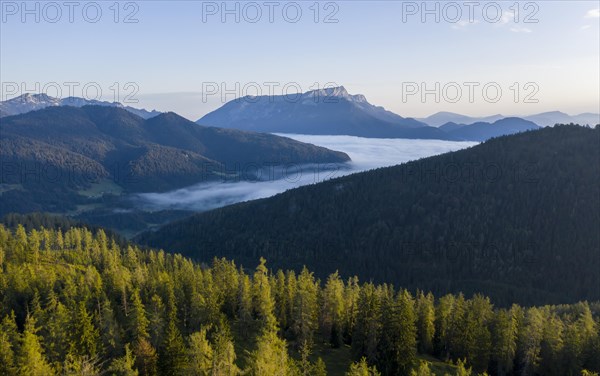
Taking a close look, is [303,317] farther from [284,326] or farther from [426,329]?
[426,329]

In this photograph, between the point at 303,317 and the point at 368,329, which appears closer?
the point at 368,329

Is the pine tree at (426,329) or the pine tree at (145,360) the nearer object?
the pine tree at (145,360)

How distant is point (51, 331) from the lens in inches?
2623

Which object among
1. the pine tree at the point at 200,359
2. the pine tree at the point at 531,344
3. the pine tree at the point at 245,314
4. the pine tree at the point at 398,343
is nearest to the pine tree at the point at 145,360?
the pine tree at the point at 200,359

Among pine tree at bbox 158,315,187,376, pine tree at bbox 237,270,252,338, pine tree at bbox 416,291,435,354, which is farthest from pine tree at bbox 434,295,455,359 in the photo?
pine tree at bbox 158,315,187,376

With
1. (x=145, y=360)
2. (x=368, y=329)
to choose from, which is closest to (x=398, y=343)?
(x=368, y=329)

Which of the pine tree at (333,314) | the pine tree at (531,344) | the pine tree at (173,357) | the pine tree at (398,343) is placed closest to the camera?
the pine tree at (173,357)

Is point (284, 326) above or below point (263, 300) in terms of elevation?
below

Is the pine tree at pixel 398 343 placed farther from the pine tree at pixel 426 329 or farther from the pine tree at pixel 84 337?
the pine tree at pixel 84 337

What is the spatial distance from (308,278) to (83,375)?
62.6 meters

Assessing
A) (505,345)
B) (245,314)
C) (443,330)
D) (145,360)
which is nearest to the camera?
(145,360)

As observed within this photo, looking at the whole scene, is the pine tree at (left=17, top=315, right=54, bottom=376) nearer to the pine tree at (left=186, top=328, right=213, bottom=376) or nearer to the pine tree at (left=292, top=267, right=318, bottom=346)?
the pine tree at (left=186, top=328, right=213, bottom=376)

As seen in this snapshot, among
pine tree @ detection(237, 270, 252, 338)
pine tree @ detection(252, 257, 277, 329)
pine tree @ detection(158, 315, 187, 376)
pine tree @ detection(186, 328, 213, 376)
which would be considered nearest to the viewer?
pine tree @ detection(186, 328, 213, 376)

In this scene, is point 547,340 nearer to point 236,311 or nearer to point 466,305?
point 466,305
